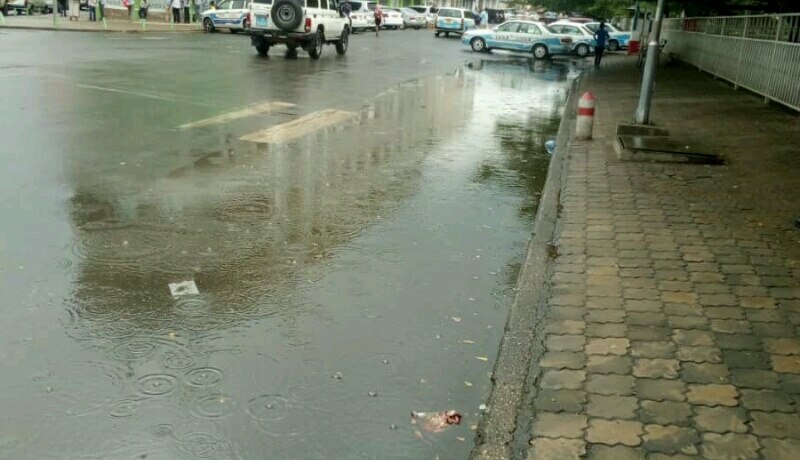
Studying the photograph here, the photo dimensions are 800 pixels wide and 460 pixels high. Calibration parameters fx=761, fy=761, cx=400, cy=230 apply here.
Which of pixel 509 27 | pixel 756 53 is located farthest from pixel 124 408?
pixel 509 27

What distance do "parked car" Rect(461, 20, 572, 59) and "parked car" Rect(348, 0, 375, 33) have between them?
16.4 metres

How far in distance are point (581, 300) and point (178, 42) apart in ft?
90.5

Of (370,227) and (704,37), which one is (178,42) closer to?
(704,37)

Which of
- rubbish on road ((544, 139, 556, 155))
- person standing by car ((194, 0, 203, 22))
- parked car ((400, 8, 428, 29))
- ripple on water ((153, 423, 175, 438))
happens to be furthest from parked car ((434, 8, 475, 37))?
ripple on water ((153, 423, 175, 438))

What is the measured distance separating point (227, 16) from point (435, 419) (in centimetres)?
3787

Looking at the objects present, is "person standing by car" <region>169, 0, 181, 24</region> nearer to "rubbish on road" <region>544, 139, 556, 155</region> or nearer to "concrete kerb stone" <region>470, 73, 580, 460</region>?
"rubbish on road" <region>544, 139, 556, 155</region>

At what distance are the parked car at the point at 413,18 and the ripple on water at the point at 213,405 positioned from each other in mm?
57436

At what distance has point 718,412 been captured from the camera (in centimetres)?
364

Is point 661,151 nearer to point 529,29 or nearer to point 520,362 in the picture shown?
point 520,362

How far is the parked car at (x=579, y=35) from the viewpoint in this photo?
115ft

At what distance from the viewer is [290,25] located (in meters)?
25.2

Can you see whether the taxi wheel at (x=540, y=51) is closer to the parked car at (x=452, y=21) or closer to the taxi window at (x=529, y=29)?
the taxi window at (x=529, y=29)

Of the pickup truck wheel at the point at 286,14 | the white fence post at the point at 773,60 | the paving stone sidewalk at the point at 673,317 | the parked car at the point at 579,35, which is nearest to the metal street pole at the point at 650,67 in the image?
the paving stone sidewalk at the point at 673,317

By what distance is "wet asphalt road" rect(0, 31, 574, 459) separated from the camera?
367 cm
